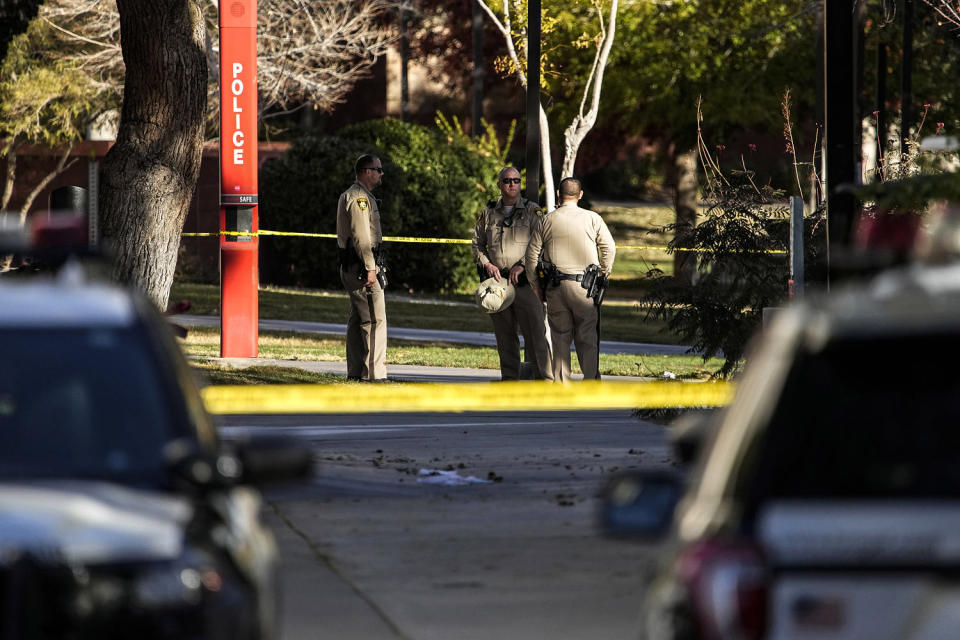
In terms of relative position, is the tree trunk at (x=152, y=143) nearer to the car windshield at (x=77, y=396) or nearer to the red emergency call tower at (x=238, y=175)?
the red emergency call tower at (x=238, y=175)

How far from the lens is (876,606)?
3.10 m

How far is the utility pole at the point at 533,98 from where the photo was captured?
15930mm

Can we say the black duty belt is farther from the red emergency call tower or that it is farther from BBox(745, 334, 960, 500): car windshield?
BBox(745, 334, 960, 500): car windshield

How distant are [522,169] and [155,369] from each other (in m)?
28.5

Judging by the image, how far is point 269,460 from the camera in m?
4.46

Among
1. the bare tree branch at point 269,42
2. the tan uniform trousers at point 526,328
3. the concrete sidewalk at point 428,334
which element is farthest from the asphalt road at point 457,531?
the bare tree branch at point 269,42

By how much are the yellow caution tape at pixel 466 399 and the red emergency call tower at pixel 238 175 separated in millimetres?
2379

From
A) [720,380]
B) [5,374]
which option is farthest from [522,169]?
[5,374]

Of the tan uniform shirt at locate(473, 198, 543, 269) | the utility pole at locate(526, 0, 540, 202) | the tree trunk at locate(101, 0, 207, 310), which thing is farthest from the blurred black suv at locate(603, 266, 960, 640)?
the tree trunk at locate(101, 0, 207, 310)

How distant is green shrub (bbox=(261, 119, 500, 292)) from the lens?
96.8 ft

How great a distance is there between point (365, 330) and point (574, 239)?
208 centimetres

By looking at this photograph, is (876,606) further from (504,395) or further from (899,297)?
(504,395)

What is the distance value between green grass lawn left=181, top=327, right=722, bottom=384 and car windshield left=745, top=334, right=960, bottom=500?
1208 centimetres

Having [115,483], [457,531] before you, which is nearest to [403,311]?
[457,531]
